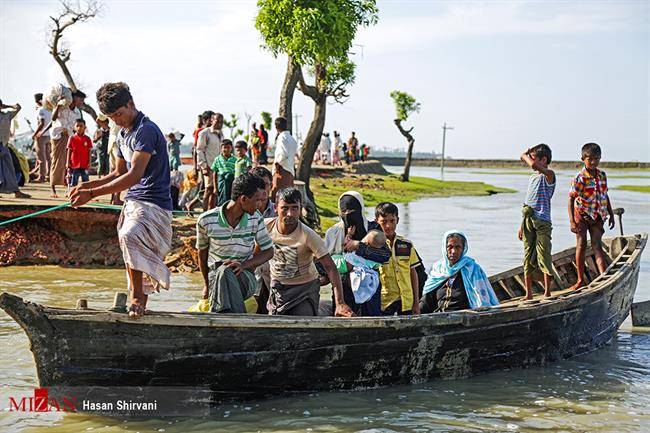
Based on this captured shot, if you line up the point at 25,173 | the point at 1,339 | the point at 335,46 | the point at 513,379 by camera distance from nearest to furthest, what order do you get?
the point at 513,379
the point at 1,339
the point at 25,173
the point at 335,46

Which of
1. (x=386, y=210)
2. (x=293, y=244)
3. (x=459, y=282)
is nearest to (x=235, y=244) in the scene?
(x=293, y=244)

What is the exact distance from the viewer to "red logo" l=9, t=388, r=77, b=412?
5.97 meters

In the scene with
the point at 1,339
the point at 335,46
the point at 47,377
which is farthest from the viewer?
the point at 335,46

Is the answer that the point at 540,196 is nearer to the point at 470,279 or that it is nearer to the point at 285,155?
the point at 470,279

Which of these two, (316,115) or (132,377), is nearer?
(132,377)

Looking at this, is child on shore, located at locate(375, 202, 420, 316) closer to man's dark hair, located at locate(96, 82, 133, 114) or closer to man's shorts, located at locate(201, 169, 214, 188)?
man's dark hair, located at locate(96, 82, 133, 114)

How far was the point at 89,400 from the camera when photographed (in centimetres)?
602

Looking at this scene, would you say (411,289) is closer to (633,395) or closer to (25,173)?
(633,395)

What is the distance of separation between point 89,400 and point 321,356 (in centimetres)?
169

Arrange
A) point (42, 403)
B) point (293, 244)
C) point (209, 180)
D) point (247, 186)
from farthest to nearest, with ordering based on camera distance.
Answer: point (209, 180) < point (293, 244) < point (247, 186) < point (42, 403)

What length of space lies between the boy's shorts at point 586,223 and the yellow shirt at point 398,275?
10.2 ft

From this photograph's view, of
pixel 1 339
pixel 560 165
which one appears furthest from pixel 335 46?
pixel 560 165

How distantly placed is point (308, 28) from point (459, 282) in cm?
1091

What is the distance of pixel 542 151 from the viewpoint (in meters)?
9.25
